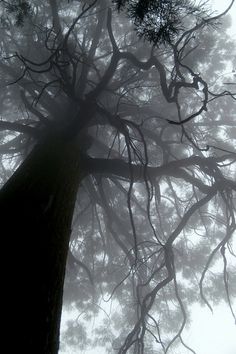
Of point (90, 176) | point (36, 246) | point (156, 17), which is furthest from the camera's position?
point (90, 176)

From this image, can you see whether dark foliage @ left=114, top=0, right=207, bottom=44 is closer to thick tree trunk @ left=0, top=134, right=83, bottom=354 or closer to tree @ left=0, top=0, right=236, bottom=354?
tree @ left=0, top=0, right=236, bottom=354

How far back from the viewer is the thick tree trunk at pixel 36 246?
1550mm

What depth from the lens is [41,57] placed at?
5672 mm

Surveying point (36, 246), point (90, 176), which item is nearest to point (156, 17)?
point (36, 246)

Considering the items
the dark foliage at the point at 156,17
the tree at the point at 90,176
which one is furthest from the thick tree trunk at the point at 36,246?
the dark foliage at the point at 156,17

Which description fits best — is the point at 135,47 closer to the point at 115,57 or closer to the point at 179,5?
the point at 115,57

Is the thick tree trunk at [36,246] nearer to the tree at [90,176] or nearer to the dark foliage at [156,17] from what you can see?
the tree at [90,176]

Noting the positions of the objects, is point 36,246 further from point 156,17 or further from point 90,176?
point 90,176

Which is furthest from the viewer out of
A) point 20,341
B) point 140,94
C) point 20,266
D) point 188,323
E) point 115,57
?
point 188,323

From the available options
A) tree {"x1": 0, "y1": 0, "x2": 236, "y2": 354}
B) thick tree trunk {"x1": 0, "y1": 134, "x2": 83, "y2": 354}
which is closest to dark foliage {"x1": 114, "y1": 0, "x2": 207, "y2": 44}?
tree {"x1": 0, "y1": 0, "x2": 236, "y2": 354}

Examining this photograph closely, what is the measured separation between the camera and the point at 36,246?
198cm

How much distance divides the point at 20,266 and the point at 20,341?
0.38m

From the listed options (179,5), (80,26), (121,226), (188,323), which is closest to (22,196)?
(179,5)

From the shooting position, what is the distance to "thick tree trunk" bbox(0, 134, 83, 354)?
1.55 m
